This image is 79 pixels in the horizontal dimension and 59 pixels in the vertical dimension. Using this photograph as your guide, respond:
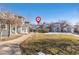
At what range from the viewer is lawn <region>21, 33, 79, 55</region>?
4.81 meters

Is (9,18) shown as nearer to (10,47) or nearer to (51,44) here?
(10,47)

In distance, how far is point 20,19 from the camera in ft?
15.9


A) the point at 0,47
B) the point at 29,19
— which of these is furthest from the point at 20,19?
the point at 0,47

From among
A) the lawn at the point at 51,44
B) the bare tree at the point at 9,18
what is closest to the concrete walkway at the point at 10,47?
the lawn at the point at 51,44

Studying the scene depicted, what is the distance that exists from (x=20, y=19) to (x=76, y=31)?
2.22 ft

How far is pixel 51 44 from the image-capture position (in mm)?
4828

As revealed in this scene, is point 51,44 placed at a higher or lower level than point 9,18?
lower

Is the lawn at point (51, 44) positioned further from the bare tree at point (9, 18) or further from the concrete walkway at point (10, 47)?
the bare tree at point (9, 18)

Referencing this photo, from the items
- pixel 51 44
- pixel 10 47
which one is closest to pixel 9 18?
pixel 10 47

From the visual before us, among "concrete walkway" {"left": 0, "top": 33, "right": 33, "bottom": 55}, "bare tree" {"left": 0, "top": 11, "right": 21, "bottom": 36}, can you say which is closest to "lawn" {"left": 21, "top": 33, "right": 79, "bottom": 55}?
"concrete walkway" {"left": 0, "top": 33, "right": 33, "bottom": 55}

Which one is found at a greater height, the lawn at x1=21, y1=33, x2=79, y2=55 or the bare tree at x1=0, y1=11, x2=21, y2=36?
the bare tree at x1=0, y1=11, x2=21, y2=36

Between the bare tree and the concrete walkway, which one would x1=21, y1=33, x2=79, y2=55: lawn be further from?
the bare tree

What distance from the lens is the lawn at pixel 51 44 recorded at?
15.8ft
